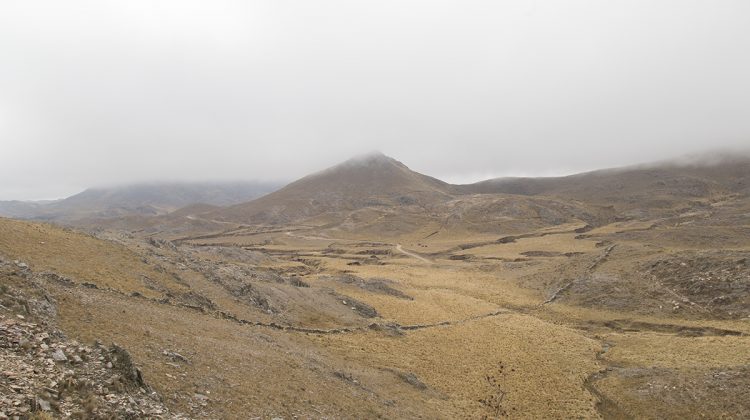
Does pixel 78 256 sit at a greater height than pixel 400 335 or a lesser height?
greater

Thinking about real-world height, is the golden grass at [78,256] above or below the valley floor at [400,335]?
above

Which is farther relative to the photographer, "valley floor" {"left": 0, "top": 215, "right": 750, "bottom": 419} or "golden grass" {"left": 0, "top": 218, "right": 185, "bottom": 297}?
"golden grass" {"left": 0, "top": 218, "right": 185, "bottom": 297}

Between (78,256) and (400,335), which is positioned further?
(400,335)

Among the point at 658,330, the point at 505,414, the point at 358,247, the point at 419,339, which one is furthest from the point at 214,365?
the point at 358,247

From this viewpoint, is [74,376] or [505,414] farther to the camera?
[505,414]

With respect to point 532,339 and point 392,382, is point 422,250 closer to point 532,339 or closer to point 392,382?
point 532,339

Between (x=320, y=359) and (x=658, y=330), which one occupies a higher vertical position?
(x=320, y=359)

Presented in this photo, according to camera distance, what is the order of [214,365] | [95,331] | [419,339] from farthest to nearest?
[419,339], [214,365], [95,331]

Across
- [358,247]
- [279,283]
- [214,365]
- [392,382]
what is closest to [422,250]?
[358,247]

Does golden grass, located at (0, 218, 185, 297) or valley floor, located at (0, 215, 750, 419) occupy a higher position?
golden grass, located at (0, 218, 185, 297)

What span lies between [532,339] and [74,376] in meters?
42.7

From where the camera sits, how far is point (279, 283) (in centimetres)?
A: 5675

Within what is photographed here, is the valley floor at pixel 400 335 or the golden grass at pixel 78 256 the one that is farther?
the golden grass at pixel 78 256

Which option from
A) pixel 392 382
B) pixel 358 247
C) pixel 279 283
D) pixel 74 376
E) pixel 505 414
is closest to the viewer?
pixel 74 376
